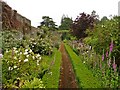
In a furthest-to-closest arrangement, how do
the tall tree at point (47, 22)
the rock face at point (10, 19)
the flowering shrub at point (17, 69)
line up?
the tall tree at point (47, 22)
the rock face at point (10, 19)
the flowering shrub at point (17, 69)

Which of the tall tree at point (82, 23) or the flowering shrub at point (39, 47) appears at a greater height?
the tall tree at point (82, 23)

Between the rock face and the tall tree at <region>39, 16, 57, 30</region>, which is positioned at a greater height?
the tall tree at <region>39, 16, 57, 30</region>

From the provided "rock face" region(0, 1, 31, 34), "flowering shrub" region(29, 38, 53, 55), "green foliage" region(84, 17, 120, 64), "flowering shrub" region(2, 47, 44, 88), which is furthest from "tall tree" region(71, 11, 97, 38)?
"flowering shrub" region(2, 47, 44, 88)

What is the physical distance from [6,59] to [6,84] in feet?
3.45

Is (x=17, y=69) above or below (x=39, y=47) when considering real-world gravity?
below

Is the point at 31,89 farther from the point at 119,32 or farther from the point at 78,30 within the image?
the point at 78,30

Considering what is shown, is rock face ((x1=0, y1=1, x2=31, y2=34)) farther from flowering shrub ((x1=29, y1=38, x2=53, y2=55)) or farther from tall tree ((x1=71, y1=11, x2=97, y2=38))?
tall tree ((x1=71, y1=11, x2=97, y2=38))

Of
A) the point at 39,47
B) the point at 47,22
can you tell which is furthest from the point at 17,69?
the point at 47,22

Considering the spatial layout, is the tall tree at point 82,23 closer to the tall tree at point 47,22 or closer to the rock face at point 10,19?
the rock face at point 10,19

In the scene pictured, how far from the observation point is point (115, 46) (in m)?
10.5

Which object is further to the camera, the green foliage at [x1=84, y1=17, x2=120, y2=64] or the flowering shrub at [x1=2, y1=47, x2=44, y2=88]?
the green foliage at [x1=84, y1=17, x2=120, y2=64]

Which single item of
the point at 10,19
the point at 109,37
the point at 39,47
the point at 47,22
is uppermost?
the point at 47,22

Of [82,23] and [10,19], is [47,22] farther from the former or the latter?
[10,19]

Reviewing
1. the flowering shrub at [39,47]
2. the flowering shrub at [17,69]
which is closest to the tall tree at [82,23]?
the flowering shrub at [39,47]
